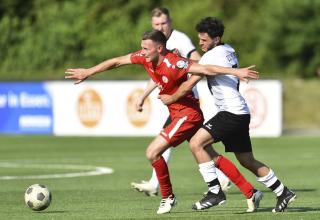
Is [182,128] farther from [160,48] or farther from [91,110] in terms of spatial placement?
[91,110]

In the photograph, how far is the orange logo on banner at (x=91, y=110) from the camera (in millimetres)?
32625

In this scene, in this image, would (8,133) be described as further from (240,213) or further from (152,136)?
(240,213)

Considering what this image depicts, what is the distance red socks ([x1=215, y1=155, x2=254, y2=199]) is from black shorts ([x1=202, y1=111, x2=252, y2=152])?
413 mm

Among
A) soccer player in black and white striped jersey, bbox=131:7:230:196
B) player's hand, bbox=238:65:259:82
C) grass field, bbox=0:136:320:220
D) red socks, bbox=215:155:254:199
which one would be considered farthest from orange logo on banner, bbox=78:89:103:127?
player's hand, bbox=238:65:259:82

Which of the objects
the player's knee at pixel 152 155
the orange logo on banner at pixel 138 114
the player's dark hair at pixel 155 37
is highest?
the player's dark hair at pixel 155 37

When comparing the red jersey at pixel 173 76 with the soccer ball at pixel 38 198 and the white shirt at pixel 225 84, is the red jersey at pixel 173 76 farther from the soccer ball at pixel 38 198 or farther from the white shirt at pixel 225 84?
the soccer ball at pixel 38 198

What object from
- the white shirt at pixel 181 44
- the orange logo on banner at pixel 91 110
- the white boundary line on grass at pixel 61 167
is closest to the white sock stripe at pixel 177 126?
the white shirt at pixel 181 44

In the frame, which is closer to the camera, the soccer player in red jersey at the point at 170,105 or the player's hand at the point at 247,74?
the player's hand at the point at 247,74

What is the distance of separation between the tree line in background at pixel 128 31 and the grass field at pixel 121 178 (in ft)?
55.3

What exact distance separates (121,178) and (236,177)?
6.20 meters

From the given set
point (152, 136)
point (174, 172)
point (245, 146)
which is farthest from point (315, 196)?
point (152, 136)

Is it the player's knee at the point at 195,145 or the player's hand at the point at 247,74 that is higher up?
the player's hand at the point at 247,74

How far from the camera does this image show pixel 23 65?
49.8 metres

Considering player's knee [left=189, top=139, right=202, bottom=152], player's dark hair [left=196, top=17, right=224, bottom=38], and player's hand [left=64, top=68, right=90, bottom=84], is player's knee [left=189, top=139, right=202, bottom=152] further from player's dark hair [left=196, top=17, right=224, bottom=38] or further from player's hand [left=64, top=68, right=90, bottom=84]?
player's hand [left=64, top=68, right=90, bottom=84]
